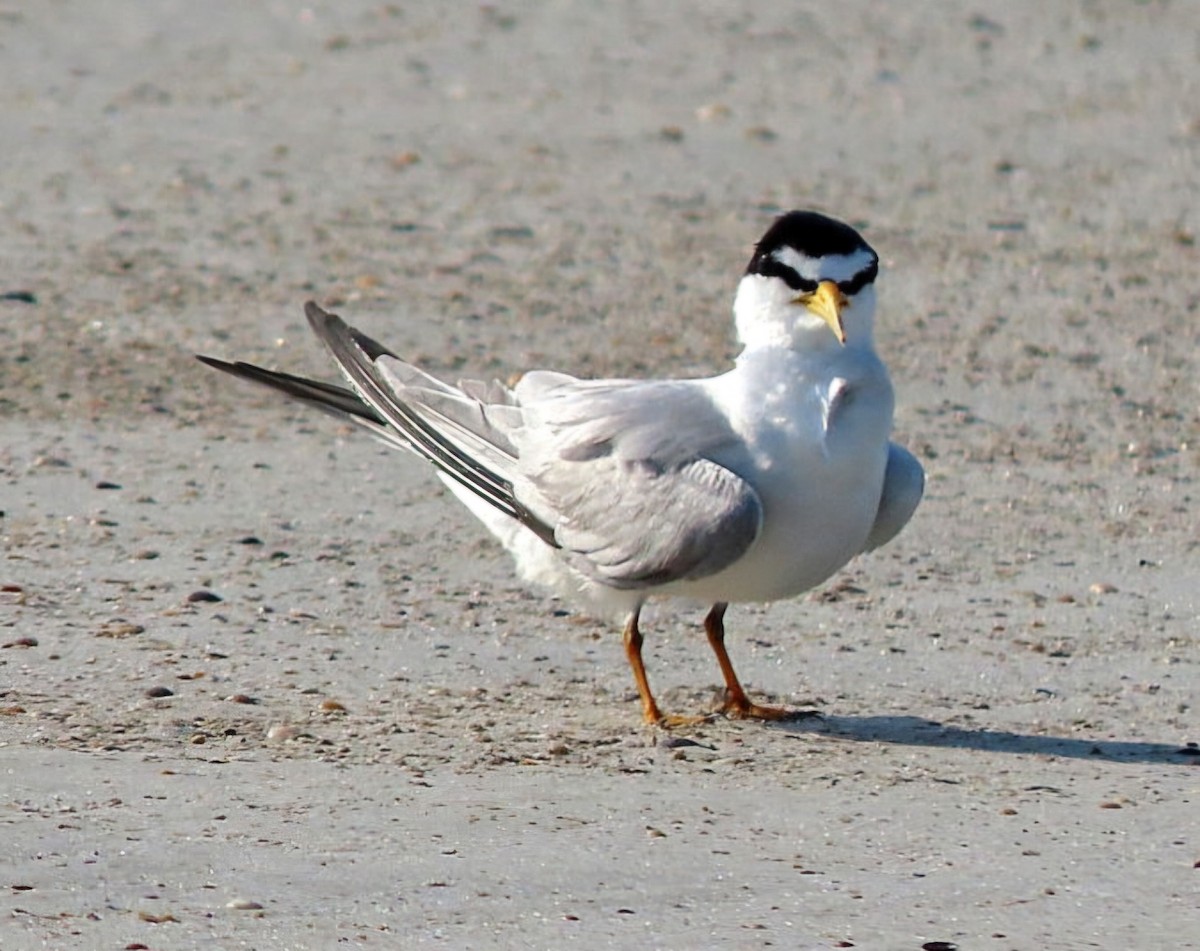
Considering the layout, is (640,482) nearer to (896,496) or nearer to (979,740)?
(896,496)

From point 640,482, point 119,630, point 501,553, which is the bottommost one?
point 119,630

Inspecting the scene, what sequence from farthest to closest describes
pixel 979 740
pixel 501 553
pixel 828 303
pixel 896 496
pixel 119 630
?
pixel 501 553
pixel 119 630
pixel 896 496
pixel 979 740
pixel 828 303

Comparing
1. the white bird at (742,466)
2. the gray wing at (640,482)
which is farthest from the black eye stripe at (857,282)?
the gray wing at (640,482)

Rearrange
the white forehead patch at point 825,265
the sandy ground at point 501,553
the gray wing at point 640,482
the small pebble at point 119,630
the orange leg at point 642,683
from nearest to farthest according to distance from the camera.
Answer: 1. the sandy ground at point 501,553
2. the gray wing at point 640,482
3. the white forehead patch at point 825,265
4. the orange leg at point 642,683
5. the small pebble at point 119,630

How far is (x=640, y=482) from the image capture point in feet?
16.8

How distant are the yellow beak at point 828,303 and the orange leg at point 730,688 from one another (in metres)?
0.72

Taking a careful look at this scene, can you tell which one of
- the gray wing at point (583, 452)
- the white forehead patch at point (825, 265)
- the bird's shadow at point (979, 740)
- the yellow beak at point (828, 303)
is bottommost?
the bird's shadow at point (979, 740)

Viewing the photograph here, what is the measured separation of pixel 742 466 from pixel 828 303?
378mm

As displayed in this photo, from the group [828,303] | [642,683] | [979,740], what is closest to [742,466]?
[828,303]

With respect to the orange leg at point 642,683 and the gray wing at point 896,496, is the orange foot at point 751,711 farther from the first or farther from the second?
the gray wing at point 896,496

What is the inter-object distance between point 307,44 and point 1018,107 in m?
3.35

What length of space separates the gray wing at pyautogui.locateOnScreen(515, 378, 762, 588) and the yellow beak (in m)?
0.30

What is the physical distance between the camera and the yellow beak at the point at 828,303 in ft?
16.2

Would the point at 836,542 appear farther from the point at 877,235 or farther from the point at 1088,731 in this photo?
the point at 877,235
